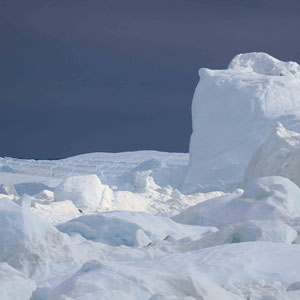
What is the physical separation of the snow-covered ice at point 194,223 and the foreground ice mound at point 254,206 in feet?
0.06

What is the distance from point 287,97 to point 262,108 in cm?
104

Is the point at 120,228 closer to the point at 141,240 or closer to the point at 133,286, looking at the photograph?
the point at 141,240

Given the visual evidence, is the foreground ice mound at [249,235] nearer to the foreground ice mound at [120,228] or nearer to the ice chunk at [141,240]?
the ice chunk at [141,240]

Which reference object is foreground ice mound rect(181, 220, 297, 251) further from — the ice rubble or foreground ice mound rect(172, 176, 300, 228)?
foreground ice mound rect(172, 176, 300, 228)

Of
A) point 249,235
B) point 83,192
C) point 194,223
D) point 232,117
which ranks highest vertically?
point 249,235

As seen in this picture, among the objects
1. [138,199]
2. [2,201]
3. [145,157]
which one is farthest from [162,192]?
[145,157]

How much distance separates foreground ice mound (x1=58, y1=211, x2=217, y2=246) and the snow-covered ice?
0.04 ft

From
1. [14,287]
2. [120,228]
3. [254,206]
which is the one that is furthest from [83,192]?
[14,287]

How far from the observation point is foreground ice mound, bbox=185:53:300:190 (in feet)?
63.7

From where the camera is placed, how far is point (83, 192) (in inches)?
535

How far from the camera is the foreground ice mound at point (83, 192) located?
1347cm

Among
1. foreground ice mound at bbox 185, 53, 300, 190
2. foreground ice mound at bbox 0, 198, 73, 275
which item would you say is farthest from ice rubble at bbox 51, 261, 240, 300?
foreground ice mound at bbox 185, 53, 300, 190

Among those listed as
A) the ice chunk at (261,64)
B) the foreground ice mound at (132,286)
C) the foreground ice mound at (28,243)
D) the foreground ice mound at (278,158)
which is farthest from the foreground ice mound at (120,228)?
the ice chunk at (261,64)

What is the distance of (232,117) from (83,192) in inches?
303
